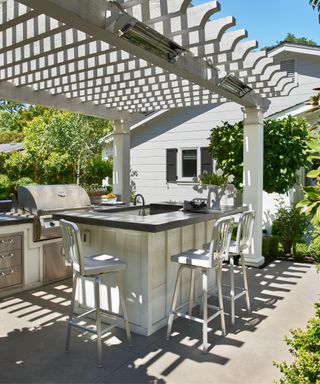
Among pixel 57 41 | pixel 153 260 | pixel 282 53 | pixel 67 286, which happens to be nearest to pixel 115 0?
pixel 57 41

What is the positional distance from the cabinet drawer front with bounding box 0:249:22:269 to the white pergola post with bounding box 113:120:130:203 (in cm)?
366

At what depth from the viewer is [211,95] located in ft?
21.6

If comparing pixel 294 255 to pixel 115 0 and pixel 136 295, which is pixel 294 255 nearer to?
A: pixel 136 295

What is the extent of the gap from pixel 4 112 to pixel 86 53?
2389 centimetres

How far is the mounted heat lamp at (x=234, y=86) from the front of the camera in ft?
16.3

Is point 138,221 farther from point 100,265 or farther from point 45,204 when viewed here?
point 45,204

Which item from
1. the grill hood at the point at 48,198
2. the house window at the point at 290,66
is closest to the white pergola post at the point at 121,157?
the grill hood at the point at 48,198

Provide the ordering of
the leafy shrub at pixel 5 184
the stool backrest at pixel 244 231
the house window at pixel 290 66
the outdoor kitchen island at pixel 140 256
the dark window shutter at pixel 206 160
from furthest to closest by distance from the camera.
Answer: the dark window shutter at pixel 206 160 < the leafy shrub at pixel 5 184 < the house window at pixel 290 66 < the stool backrest at pixel 244 231 < the outdoor kitchen island at pixel 140 256

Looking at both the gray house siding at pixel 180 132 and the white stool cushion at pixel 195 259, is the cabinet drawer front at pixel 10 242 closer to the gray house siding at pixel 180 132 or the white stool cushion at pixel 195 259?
the white stool cushion at pixel 195 259

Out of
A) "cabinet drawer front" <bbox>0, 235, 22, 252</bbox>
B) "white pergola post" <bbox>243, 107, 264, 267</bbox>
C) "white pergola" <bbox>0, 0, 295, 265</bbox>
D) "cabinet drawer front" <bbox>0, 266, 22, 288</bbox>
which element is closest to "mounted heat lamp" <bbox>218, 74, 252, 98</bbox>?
"white pergola" <bbox>0, 0, 295, 265</bbox>

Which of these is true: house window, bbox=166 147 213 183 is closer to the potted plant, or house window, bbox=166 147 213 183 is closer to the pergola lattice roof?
the pergola lattice roof

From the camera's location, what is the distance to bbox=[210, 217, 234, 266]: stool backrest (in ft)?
10.9

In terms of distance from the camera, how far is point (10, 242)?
475 centimetres

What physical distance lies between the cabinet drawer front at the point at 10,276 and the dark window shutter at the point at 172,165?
266 inches
